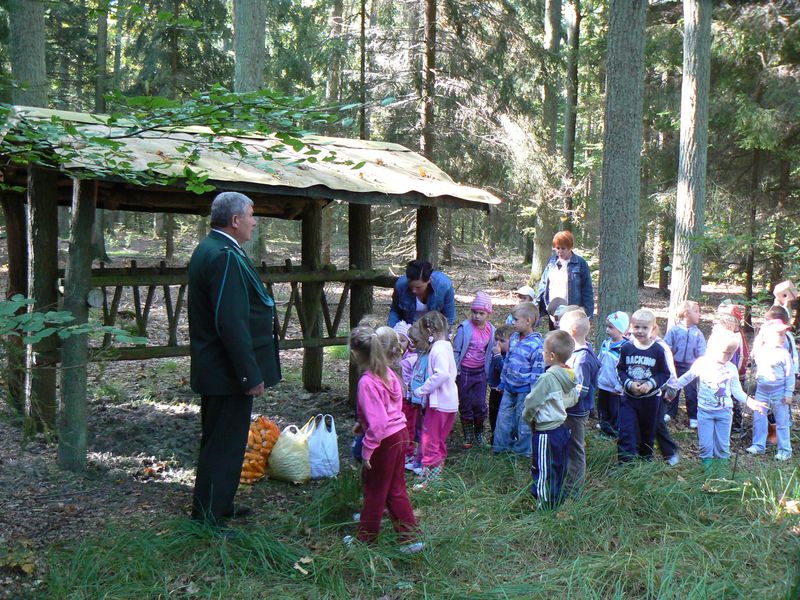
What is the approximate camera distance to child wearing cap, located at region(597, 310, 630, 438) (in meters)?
6.26

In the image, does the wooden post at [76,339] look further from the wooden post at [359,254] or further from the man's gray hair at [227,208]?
the wooden post at [359,254]

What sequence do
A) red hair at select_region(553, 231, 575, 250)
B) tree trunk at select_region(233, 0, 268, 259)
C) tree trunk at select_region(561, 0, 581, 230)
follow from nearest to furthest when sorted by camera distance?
red hair at select_region(553, 231, 575, 250), tree trunk at select_region(233, 0, 268, 259), tree trunk at select_region(561, 0, 581, 230)

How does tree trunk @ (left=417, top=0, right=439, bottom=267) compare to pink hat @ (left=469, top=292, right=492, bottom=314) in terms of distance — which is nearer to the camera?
pink hat @ (left=469, top=292, right=492, bottom=314)

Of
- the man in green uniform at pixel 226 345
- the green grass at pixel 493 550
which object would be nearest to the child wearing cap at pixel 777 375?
the green grass at pixel 493 550

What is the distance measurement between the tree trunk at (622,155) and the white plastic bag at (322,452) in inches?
167

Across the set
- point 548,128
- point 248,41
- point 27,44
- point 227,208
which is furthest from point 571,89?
point 227,208

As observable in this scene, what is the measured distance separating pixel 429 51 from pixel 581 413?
10.7 meters

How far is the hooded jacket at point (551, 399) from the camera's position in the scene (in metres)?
Result: 4.70

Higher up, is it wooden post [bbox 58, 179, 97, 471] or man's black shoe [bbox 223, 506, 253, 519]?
→ wooden post [bbox 58, 179, 97, 471]

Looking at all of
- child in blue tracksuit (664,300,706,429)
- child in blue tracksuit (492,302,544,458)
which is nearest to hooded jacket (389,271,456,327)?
child in blue tracksuit (492,302,544,458)

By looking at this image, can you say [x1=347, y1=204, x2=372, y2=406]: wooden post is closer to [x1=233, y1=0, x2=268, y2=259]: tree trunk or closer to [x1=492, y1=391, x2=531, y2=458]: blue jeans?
[x1=492, y1=391, x2=531, y2=458]: blue jeans

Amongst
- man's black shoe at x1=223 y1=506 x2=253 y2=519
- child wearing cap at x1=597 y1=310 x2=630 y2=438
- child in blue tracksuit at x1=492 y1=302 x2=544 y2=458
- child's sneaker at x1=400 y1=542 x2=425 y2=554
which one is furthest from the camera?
child wearing cap at x1=597 y1=310 x2=630 y2=438

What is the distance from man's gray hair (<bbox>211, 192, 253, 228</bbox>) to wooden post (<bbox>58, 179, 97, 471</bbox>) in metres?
1.75

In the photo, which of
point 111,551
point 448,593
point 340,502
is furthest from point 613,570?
point 111,551
